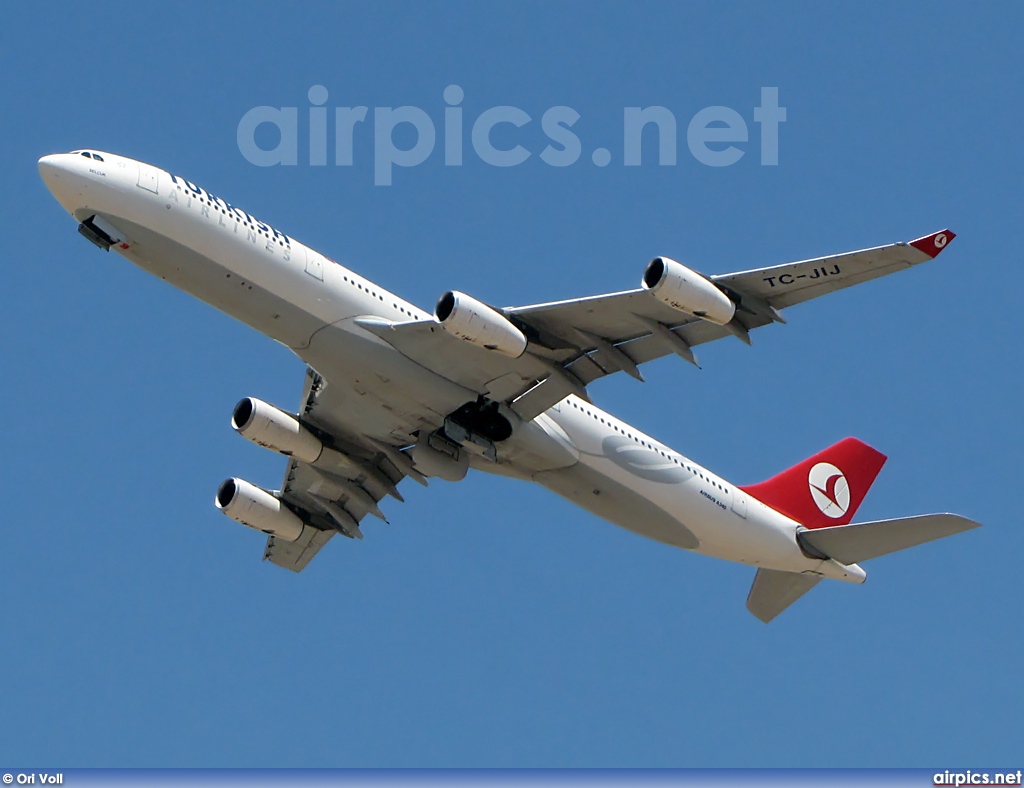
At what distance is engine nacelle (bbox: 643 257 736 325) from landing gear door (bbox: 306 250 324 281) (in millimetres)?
8486

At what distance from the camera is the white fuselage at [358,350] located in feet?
116

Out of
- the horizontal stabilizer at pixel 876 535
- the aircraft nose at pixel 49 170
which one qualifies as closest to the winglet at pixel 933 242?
the horizontal stabilizer at pixel 876 535

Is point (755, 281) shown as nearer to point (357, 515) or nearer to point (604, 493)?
point (604, 493)

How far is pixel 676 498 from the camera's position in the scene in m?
42.6

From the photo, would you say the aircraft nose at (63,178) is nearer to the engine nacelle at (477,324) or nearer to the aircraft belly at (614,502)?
the engine nacelle at (477,324)

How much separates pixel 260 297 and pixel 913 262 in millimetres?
15810

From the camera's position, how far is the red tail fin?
1816 inches

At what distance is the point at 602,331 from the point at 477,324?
3540mm

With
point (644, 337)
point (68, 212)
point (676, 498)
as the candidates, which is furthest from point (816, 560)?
point (68, 212)

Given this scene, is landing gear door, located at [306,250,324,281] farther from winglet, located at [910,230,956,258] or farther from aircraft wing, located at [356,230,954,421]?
winglet, located at [910,230,956,258]

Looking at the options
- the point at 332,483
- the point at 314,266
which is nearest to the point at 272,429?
the point at 332,483

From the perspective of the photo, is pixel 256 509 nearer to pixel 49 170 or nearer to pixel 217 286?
pixel 217 286

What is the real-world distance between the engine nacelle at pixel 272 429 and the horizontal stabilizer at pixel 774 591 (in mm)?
15312

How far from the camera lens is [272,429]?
135 feet
